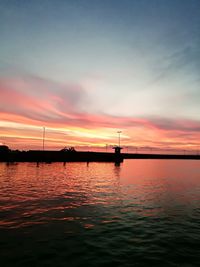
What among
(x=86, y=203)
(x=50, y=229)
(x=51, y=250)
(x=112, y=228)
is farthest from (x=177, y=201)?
(x=51, y=250)

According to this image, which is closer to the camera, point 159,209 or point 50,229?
point 50,229

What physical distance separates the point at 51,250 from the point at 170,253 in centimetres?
669

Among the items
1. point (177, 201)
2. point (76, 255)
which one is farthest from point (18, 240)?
point (177, 201)

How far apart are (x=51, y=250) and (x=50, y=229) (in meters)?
3.54

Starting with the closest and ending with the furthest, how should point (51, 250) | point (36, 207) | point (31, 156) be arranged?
point (51, 250) < point (36, 207) < point (31, 156)

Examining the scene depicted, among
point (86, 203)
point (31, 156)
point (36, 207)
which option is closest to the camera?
point (36, 207)

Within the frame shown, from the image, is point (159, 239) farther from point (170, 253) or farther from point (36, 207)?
point (36, 207)

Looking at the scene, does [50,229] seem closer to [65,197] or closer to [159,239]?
[159,239]

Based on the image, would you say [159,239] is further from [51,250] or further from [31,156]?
[31,156]

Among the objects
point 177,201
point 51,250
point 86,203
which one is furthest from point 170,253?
point 177,201

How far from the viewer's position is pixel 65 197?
26719mm

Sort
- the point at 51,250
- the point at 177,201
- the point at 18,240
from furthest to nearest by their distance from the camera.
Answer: the point at 177,201 → the point at 18,240 → the point at 51,250

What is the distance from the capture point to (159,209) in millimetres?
21766

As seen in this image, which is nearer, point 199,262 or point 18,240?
point 199,262
